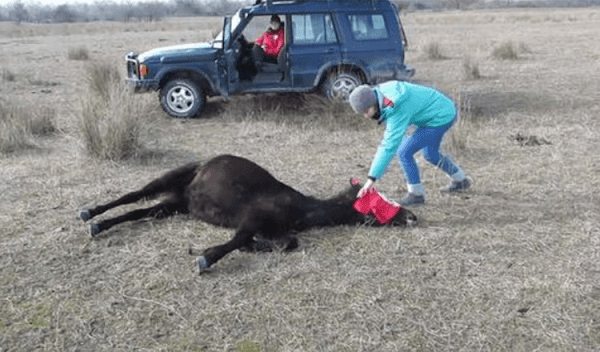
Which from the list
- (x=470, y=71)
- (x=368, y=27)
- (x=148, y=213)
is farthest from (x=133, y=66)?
(x=470, y=71)

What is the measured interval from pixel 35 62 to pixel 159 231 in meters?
16.7

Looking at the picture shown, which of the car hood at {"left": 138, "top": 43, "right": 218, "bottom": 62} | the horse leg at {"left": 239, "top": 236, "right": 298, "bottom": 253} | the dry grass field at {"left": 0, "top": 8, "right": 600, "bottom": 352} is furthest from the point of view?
the car hood at {"left": 138, "top": 43, "right": 218, "bottom": 62}

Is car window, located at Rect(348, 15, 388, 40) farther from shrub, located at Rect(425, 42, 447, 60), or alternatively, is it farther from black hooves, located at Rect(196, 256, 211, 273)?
shrub, located at Rect(425, 42, 447, 60)

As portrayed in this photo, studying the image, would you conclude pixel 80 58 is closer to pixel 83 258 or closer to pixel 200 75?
pixel 200 75

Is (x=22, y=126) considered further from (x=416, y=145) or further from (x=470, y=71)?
(x=470, y=71)

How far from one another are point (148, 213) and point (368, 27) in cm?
596

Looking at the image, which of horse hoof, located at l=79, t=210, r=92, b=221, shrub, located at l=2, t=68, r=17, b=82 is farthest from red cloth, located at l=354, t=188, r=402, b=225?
shrub, located at l=2, t=68, r=17, b=82

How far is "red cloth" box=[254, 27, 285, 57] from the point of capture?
9.38 m

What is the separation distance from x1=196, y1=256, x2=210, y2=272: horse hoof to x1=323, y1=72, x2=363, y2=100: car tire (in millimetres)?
5824

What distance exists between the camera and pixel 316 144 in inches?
303

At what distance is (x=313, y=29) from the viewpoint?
940cm

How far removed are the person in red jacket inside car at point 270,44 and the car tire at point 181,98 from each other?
1.10 meters

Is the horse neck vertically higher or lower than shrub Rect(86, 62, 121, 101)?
lower

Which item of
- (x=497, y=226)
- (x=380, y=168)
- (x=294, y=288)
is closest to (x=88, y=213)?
(x=294, y=288)
